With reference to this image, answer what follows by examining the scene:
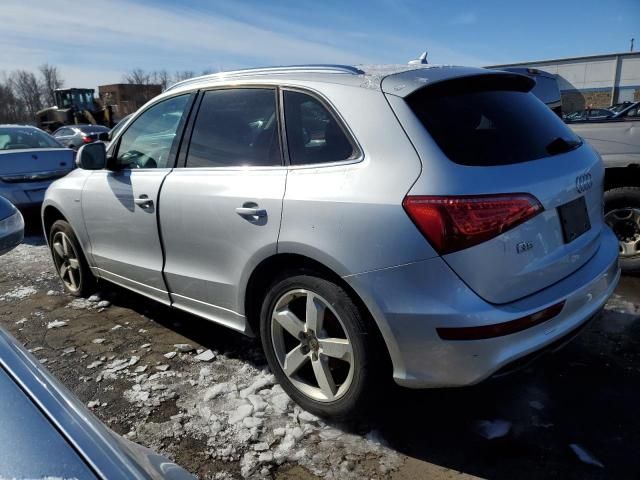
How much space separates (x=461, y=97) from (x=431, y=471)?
175cm

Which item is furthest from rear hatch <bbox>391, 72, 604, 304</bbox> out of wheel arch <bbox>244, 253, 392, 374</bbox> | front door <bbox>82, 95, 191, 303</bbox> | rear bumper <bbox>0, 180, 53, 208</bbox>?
rear bumper <bbox>0, 180, 53, 208</bbox>

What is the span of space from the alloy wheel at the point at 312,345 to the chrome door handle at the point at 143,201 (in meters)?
1.22

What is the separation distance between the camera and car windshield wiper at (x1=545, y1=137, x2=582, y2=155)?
7.97ft

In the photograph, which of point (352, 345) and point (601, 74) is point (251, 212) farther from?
point (601, 74)

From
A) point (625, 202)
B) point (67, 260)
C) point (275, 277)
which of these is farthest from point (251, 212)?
point (625, 202)

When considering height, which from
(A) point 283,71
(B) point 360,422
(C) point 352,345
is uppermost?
(A) point 283,71

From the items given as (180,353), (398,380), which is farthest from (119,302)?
(398,380)

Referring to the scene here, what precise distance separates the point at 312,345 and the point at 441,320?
75 cm

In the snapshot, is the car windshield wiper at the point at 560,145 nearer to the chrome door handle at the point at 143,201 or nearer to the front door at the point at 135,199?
the front door at the point at 135,199

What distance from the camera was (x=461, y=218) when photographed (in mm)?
1966

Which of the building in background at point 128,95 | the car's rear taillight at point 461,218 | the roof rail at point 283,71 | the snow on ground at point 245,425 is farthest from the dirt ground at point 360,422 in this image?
the building in background at point 128,95

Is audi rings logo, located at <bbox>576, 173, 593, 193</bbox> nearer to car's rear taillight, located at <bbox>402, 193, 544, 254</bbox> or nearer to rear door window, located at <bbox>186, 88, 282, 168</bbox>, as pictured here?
car's rear taillight, located at <bbox>402, 193, 544, 254</bbox>

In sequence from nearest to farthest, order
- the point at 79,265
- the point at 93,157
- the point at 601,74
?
the point at 93,157 → the point at 79,265 → the point at 601,74

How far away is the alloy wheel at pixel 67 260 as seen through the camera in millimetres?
4402
